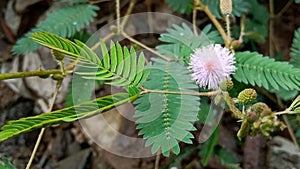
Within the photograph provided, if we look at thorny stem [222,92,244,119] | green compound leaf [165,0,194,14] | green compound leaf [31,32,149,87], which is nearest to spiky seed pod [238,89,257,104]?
thorny stem [222,92,244,119]

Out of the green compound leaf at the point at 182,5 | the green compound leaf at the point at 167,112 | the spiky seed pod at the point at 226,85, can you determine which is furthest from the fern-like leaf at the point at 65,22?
the spiky seed pod at the point at 226,85

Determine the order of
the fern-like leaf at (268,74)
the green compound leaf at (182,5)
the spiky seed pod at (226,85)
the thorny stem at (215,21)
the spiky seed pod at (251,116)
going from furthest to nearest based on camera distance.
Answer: the green compound leaf at (182,5)
the thorny stem at (215,21)
the fern-like leaf at (268,74)
the spiky seed pod at (226,85)
the spiky seed pod at (251,116)

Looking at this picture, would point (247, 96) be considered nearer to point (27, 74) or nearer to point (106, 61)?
point (106, 61)

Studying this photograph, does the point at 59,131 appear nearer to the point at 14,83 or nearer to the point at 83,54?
the point at 14,83

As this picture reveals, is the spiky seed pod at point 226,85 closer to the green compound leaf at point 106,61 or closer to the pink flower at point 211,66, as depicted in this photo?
the pink flower at point 211,66

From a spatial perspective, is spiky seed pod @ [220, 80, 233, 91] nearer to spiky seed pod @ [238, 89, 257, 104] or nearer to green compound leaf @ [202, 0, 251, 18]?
spiky seed pod @ [238, 89, 257, 104]

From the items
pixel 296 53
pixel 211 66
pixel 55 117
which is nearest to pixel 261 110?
pixel 211 66
